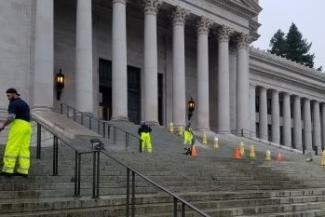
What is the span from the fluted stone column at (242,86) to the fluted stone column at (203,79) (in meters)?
4.51

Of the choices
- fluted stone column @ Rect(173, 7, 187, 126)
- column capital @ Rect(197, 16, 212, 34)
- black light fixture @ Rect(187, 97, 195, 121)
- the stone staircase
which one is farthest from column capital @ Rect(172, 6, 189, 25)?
the stone staircase

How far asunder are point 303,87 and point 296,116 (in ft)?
12.8

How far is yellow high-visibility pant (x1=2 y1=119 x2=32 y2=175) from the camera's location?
12.3 meters

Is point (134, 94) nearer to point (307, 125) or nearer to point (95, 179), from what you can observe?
point (95, 179)

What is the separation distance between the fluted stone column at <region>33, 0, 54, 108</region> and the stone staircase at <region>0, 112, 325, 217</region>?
5274 mm

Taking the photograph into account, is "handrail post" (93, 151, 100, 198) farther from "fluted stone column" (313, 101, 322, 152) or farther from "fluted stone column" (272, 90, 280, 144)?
"fluted stone column" (313, 101, 322, 152)

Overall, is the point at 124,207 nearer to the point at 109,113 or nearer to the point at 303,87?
the point at 109,113

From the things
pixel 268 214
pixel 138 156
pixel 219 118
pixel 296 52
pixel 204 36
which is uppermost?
pixel 296 52

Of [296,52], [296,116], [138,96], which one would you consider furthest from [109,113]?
[296,52]

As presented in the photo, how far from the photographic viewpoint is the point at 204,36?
3966cm

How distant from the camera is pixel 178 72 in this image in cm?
3725

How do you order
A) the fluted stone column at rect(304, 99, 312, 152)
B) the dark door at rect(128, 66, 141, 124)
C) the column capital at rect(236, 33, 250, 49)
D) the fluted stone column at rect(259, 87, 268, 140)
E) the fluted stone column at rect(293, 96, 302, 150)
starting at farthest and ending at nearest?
the fluted stone column at rect(304, 99, 312, 152) < the fluted stone column at rect(293, 96, 302, 150) < the fluted stone column at rect(259, 87, 268, 140) < the column capital at rect(236, 33, 250, 49) < the dark door at rect(128, 66, 141, 124)

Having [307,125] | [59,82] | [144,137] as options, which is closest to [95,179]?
[144,137]

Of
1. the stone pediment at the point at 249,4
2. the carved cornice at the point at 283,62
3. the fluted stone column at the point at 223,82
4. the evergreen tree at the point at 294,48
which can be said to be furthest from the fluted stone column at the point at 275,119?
the evergreen tree at the point at 294,48
